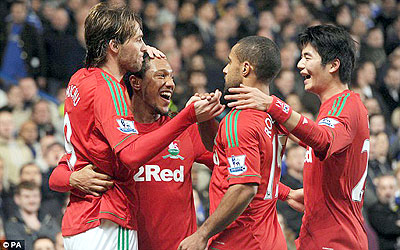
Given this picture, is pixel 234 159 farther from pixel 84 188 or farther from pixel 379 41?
pixel 379 41

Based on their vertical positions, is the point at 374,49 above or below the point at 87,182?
above

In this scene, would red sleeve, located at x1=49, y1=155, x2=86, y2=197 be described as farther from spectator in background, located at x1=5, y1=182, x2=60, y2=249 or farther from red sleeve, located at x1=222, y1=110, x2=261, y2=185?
spectator in background, located at x1=5, y1=182, x2=60, y2=249

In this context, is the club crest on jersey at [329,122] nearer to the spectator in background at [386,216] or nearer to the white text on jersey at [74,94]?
the white text on jersey at [74,94]

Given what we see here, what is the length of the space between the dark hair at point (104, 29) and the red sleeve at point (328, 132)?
1.25 metres

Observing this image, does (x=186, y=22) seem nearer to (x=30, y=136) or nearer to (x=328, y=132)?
(x=30, y=136)

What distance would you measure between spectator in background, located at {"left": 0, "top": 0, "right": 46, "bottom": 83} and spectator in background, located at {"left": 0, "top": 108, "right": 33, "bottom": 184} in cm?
133

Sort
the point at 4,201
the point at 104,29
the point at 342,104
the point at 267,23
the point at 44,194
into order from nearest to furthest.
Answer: the point at 104,29 → the point at 342,104 → the point at 4,201 → the point at 44,194 → the point at 267,23

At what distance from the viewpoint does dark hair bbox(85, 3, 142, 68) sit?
4.26 metres

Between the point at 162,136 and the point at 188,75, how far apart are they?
6161 millimetres

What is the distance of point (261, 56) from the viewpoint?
4262 millimetres

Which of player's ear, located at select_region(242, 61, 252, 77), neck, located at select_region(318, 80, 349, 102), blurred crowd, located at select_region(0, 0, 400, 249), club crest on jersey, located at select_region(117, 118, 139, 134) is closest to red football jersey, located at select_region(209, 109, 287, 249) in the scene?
player's ear, located at select_region(242, 61, 252, 77)

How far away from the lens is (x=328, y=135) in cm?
427

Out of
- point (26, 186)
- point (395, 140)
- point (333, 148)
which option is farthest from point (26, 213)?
point (395, 140)

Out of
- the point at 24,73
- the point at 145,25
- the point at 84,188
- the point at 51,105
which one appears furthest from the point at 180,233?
the point at 145,25
